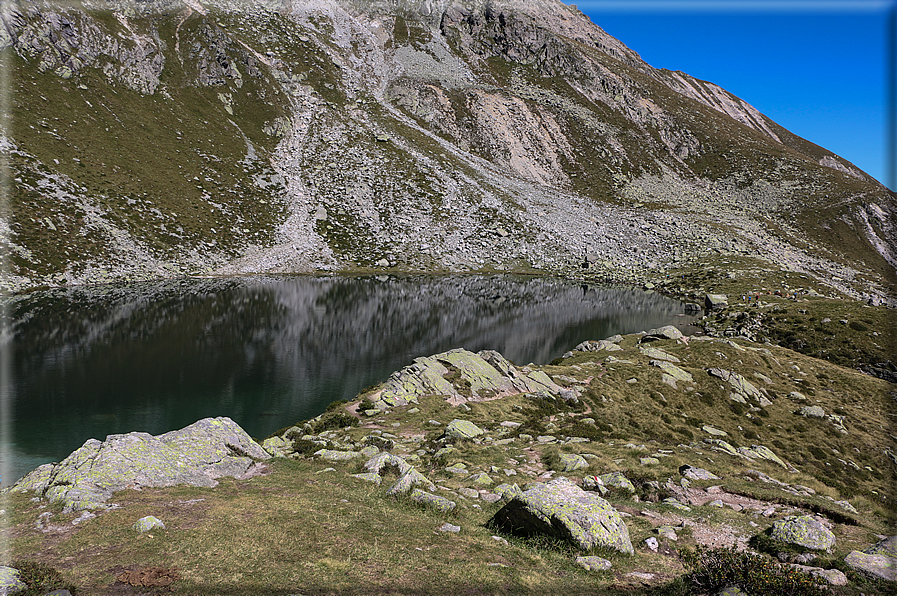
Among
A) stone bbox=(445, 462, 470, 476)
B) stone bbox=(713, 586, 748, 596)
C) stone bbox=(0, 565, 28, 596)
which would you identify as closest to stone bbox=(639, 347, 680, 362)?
stone bbox=(445, 462, 470, 476)

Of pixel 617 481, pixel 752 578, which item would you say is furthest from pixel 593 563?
pixel 617 481

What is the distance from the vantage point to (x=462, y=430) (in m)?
24.5

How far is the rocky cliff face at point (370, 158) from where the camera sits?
3676 inches

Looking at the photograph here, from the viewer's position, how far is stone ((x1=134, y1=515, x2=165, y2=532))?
11.8m

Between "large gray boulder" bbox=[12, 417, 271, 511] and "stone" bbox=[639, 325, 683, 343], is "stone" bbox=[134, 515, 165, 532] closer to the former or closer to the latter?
"large gray boulder" bbox=[12, 417, 271, 511]

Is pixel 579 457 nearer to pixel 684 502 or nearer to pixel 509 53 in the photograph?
pixel 684 502

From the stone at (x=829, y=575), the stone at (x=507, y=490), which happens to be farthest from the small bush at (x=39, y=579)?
the stone at (x=829, y=575)

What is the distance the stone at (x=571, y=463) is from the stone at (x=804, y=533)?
7.91 meters

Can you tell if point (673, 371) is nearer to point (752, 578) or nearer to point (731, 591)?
point (752, 578)

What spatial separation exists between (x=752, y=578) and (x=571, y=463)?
12.0 m

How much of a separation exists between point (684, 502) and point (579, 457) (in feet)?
16.2

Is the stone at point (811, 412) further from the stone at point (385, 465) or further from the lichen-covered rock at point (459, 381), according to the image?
the stone at point (385, 465)

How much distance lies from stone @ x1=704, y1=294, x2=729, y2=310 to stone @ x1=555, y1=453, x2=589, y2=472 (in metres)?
65.6

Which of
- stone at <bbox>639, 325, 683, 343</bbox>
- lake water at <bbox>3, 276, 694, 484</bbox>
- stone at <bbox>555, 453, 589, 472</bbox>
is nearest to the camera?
stone at <bbox>555, 453, 589, 472</bbox>
